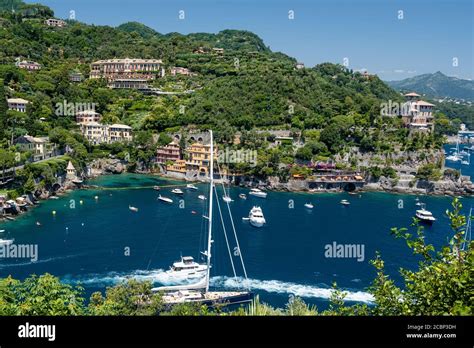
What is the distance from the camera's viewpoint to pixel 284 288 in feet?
47.6

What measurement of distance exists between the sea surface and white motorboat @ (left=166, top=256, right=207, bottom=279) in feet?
0.91

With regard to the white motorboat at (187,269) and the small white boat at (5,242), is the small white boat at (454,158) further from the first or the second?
the small white boat at (5,242)

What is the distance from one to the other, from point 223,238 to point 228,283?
475 centimetres

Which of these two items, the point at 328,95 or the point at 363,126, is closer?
the point at 363,126

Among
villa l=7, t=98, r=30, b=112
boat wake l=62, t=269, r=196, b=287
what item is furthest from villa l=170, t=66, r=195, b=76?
boat wake l=62, t=269, r=196, b=287

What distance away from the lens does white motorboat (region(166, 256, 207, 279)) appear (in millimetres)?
15156

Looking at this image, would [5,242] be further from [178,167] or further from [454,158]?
[454,158]

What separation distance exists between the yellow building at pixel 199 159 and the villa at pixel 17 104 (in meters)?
11.0

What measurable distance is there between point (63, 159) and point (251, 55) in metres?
27.4

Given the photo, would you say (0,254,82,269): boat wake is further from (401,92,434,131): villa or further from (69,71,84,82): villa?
(401,92,434,131): villa

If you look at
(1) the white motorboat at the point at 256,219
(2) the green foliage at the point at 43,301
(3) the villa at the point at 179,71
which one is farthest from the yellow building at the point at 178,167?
(2) the green foliage at the point at 43,301
